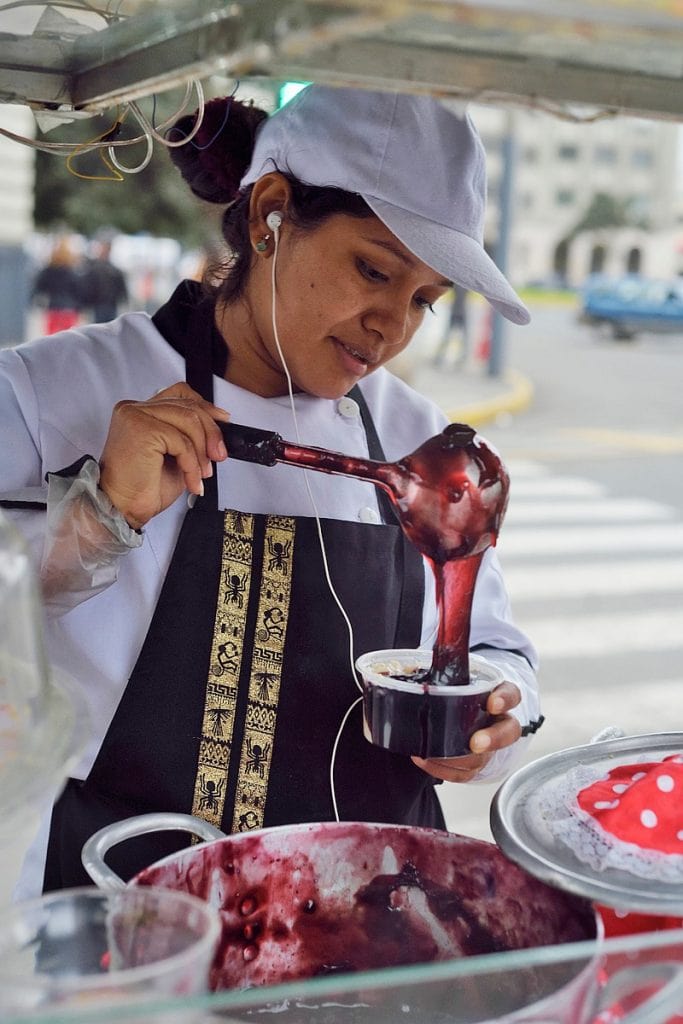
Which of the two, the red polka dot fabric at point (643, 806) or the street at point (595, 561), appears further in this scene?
the street at point (595, 561)

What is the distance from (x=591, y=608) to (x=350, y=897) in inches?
191

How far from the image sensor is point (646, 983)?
2.55 ft

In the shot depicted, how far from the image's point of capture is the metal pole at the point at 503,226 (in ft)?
39.6

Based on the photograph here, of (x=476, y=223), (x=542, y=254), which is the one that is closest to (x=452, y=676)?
(x=476, y=223)

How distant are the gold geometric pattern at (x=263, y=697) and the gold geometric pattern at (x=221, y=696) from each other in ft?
0.06

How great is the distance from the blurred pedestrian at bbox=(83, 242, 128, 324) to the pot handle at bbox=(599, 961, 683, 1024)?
44.1ft

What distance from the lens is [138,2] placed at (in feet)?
3.45

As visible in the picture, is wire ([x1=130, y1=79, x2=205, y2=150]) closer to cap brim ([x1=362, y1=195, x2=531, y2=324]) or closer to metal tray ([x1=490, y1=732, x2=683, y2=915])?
cap brim ([x1=362, y1=195, x2=531, y2=324])

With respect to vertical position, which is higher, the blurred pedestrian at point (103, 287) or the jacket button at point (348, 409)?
the blurred pedestrian at point (103, 287)

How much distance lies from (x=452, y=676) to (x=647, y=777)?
0.83 feet

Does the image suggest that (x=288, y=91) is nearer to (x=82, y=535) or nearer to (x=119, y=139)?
(x=119, y=139)

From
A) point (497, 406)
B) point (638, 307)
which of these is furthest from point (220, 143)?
point (638, 307)

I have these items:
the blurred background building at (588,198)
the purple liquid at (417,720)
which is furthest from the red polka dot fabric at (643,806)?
the blurred background building at (588,198)

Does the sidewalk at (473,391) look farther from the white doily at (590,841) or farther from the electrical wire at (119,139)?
the white doily at (590,841)
